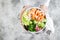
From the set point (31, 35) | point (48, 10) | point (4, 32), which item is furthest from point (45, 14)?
point (4, 32)

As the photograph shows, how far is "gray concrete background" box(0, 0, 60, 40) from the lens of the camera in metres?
0.78

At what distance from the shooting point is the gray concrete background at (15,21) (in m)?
0.78

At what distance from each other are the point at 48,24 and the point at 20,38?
0.53ft

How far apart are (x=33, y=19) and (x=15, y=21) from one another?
10 cm

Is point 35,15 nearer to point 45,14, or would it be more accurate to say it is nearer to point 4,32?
point 45,14

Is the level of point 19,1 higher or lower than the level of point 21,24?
higher

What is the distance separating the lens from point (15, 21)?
2.59 feet

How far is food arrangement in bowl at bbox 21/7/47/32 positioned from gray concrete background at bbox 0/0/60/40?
1.2 inches

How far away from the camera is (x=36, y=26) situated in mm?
774

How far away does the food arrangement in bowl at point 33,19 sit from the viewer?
30.4 inches

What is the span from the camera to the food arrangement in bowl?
773mm

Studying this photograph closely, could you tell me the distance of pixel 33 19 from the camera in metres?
0.78

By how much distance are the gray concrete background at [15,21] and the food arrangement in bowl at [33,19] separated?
3 cm

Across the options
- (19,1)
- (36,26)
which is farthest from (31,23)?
(19,1)
